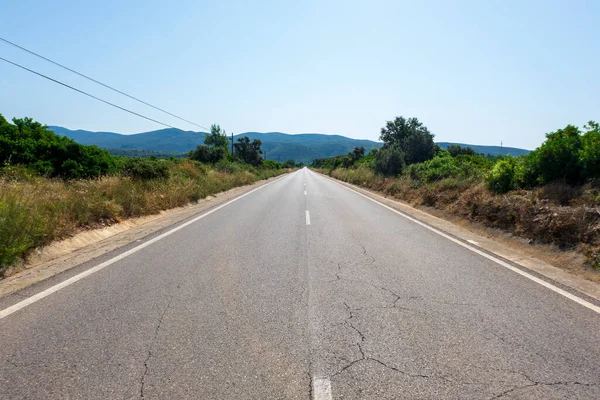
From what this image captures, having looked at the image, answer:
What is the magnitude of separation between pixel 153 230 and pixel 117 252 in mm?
2484

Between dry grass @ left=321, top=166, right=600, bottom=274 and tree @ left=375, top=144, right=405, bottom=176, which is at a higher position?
tree @ left=375, top=144, right=405, bottom=176

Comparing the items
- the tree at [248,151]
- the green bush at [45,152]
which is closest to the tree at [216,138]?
the tree at [248,151]

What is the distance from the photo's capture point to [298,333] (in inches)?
139

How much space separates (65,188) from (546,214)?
1231 centimetres

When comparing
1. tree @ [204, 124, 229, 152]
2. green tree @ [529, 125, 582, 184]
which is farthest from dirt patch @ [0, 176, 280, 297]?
tree @ [204, 124, 229, 152]

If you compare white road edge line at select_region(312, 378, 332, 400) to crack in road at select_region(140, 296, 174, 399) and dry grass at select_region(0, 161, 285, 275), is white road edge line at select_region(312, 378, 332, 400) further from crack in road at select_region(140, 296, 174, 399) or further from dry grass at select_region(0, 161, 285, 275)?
dry grass at select_region(0, 161, 285, 275)

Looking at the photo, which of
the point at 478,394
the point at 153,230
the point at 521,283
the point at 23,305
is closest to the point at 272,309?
the point at 478,394

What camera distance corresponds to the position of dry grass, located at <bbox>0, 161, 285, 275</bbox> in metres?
5.80

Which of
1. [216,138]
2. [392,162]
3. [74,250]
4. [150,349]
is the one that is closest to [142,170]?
[74,250]

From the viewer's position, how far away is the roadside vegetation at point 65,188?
6178 millimetres

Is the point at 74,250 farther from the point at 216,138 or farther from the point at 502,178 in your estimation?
the point at 216,138

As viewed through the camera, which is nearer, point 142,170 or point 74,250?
point 74,250

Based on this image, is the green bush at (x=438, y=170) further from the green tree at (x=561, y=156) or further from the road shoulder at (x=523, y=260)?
the road shoulder at (x=523, y=260)

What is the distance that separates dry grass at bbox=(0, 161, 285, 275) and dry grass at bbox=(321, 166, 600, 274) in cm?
943
